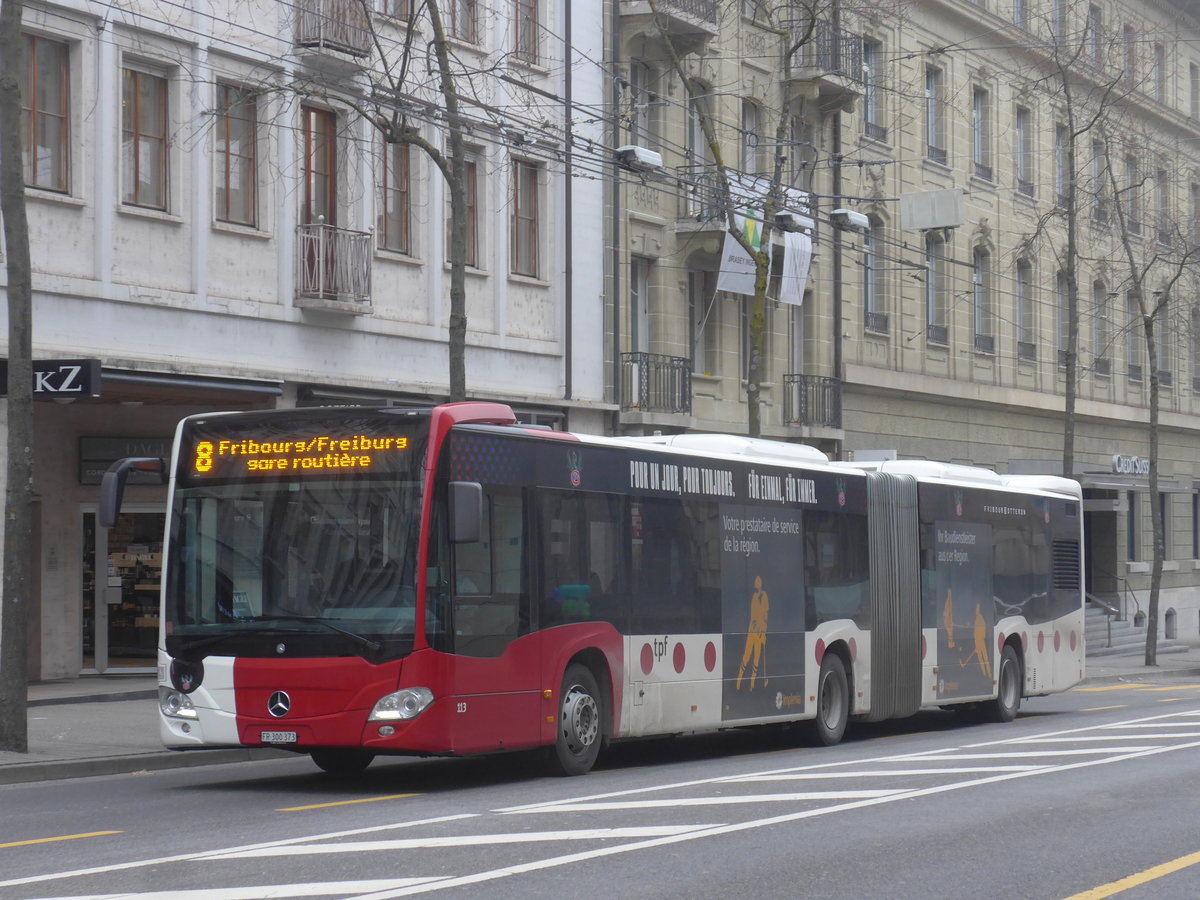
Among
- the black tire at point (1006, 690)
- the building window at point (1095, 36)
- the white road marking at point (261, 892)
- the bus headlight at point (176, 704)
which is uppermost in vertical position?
the building window at point (1095, 36)

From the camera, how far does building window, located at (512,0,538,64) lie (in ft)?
94.5

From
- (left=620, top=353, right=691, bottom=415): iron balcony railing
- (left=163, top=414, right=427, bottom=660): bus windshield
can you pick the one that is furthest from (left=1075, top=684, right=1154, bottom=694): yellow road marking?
(left=163, top=414, right=427, bottom=660): bus windshield

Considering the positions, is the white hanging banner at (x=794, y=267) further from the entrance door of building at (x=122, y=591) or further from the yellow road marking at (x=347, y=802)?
the yellow road marking at (x=347, y=802)

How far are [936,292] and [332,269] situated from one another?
66.4 feet

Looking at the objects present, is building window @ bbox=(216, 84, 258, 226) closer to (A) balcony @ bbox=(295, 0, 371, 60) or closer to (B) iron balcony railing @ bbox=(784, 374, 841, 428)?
(A) balcony @ bbox=(295, 0, 371, 60)

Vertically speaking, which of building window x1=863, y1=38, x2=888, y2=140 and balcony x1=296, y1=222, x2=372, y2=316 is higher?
building window x1=863, y1=38, x2=888, y2=140

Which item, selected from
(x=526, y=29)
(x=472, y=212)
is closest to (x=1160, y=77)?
(x=526, y=29)

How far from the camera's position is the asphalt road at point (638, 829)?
29.9ft

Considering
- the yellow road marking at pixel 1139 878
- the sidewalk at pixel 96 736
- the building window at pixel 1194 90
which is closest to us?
the yellow road marking at pixel 1139 878

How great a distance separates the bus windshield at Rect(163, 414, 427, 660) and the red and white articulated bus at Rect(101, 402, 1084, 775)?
0.02 meters

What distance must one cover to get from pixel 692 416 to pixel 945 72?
1339cm

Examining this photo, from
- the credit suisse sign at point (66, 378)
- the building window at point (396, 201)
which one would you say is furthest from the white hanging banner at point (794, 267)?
the credit suisse sign at point (66, 378)

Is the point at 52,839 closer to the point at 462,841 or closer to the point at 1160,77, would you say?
the point at 462,841

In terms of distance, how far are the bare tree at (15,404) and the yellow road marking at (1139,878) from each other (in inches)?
386
